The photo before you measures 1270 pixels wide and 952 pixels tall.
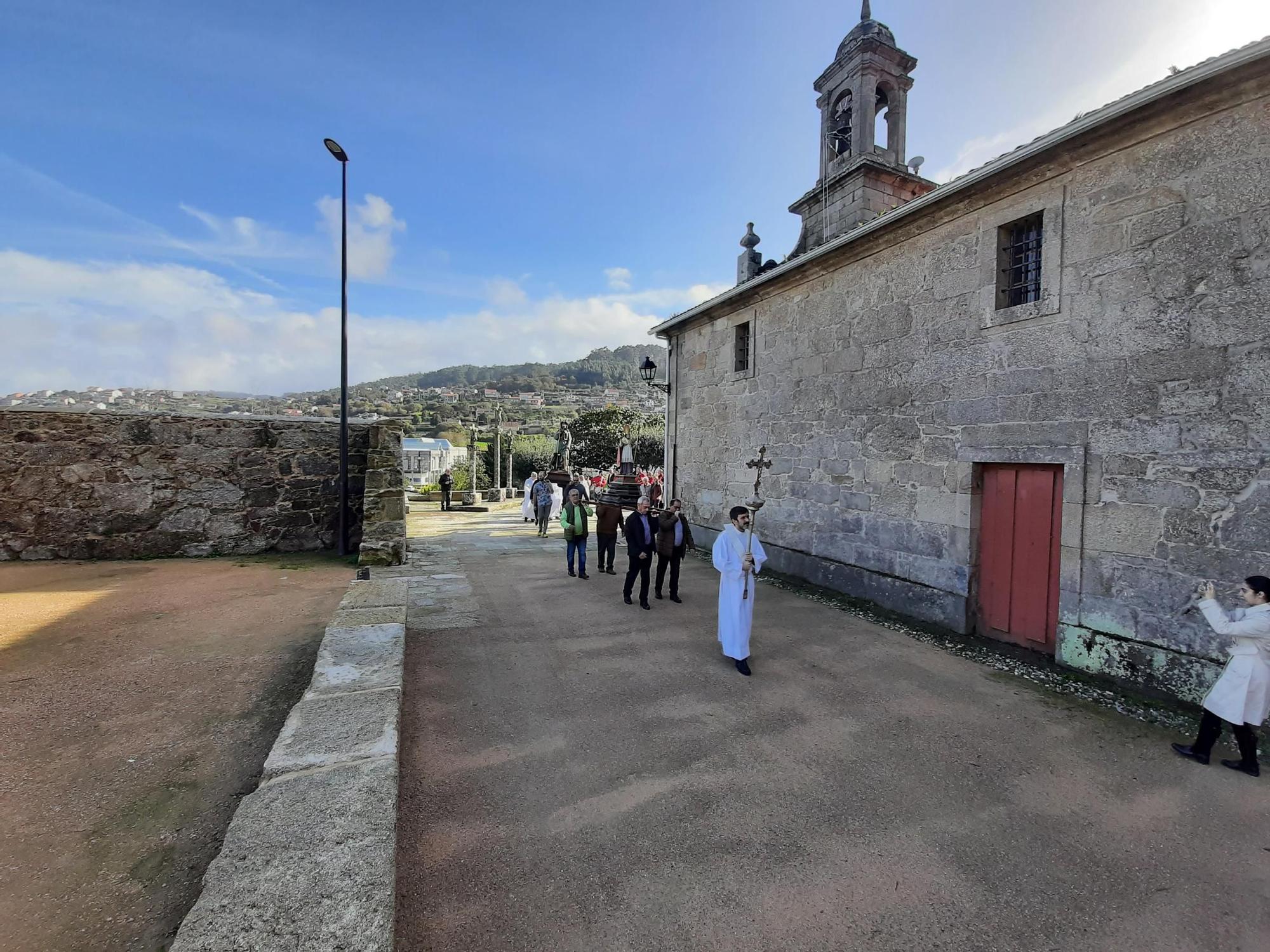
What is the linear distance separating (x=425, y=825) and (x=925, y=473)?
646 cm

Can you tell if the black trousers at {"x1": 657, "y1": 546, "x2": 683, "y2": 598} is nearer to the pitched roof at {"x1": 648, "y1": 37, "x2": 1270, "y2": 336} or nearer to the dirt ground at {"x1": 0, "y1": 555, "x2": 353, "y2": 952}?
the dirt ground at {"x1": 0, "y1": 555, "x2": 353, "y2": 952}

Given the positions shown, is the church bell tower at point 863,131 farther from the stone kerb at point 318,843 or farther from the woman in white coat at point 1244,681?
the stone kerb at point 318,843

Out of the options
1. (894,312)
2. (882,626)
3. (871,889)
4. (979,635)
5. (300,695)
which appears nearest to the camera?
(871,889)

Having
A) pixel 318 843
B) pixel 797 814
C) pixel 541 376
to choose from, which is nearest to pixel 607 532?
pixel 797 814

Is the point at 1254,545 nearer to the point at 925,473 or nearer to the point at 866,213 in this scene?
the point at 925,473

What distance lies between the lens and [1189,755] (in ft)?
13.1

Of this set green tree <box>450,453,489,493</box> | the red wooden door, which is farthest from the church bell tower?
green tree <box>450,453,489,493</box>

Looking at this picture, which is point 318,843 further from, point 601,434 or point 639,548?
point 601,434

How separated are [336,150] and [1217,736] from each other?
12.3m

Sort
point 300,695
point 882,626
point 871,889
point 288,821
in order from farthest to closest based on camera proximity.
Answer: point 882,626
point 300,695
point 871,889
point 288,821

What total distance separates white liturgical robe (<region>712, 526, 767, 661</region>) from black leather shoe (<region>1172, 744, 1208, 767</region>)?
3.09 meters

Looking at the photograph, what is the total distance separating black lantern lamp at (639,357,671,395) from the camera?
1325cm

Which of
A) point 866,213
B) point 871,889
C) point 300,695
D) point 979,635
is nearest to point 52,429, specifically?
point 300,695

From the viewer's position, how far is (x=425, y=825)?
2.98 m
